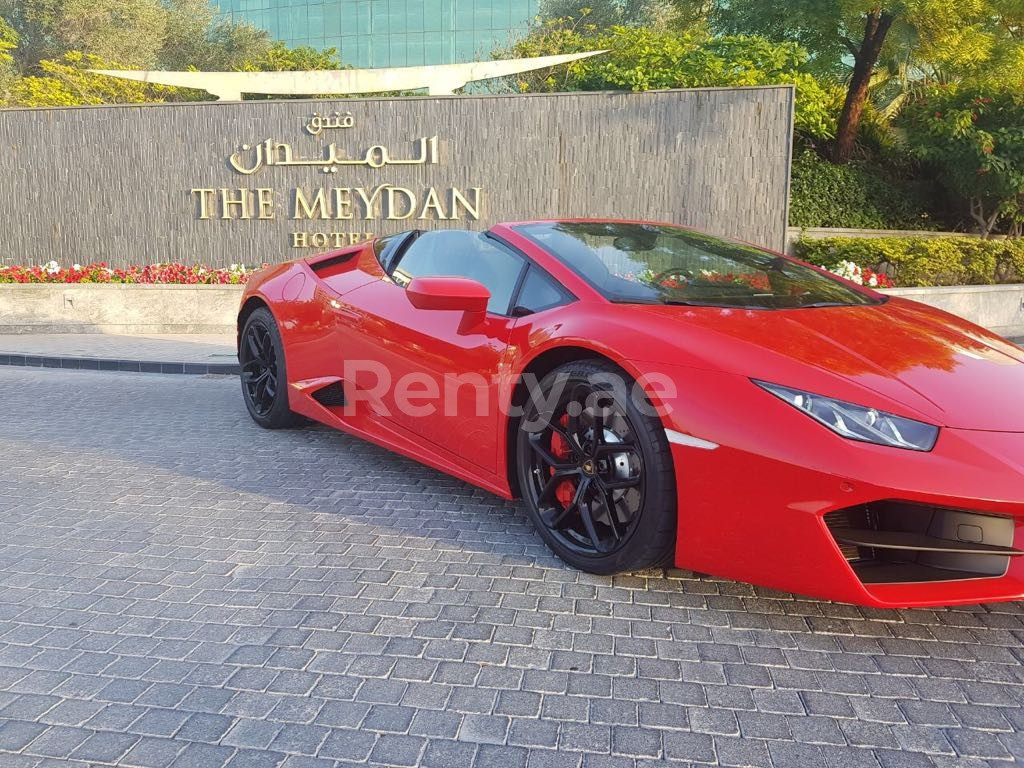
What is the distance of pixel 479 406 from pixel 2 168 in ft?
43.8

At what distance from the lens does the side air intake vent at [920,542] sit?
237 cm

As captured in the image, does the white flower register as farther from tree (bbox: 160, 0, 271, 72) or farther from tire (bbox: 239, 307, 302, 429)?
tree (bbox: 160, 0, 271, 72)

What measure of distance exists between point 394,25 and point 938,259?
51321 mm

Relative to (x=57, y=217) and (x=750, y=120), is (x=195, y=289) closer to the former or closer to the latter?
(x=57, y=217)

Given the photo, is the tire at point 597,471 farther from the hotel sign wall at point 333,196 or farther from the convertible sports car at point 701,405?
the hotel sign wall at point 333,196

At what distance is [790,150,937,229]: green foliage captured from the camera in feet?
56.0

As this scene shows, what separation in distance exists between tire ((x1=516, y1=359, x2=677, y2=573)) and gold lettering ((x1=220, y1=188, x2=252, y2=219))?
10747 millimetres

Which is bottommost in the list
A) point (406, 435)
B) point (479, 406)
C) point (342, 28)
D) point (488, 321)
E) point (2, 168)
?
point (406, 435)

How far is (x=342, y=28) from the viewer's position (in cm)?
5609

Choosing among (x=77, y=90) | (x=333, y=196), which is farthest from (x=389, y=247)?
(x=77, y=90)

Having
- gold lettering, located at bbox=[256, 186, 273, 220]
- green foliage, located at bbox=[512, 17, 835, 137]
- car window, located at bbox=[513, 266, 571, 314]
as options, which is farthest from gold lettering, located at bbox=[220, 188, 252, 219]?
car window, located at bbox=[513, 266, 571, 314]

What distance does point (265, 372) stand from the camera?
17.5ft

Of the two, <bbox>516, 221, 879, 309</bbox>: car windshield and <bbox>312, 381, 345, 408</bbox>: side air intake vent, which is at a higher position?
<bbox>516, 221, 879, 309</bbox>: car windshield

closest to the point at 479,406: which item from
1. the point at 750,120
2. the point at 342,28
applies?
the point at 750,120
